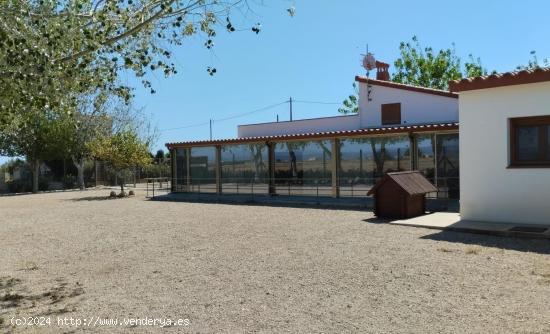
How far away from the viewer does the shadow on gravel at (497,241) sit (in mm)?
8266

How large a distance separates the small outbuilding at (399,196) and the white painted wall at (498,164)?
1.51 metres

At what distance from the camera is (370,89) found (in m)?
22.6

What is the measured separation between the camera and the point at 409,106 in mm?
21109

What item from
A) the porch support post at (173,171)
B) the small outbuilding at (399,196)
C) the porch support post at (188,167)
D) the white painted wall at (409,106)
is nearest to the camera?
the small outbuilding at (399,196)

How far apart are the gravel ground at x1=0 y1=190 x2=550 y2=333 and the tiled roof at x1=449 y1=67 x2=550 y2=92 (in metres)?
3.28

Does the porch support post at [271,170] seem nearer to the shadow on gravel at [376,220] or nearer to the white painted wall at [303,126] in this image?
the white painted wall at [303,126]

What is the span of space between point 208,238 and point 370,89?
47.1ft

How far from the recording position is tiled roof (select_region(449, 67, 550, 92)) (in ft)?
32.3

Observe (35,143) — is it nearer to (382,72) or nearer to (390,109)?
(382,72)

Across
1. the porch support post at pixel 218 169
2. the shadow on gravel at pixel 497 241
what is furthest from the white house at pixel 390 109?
the shadow on gravel at pixel 497 241

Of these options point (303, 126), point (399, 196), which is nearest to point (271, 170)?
point (303, 126)

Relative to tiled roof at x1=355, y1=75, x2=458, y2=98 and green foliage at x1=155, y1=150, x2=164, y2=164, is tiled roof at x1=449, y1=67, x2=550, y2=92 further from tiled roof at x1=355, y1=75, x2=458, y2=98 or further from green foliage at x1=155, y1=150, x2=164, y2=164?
green foliage at x1=155, y1=150, x2=164, y2=164

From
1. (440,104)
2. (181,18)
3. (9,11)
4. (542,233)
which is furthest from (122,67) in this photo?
(440,104)

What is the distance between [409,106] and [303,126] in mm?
5886
